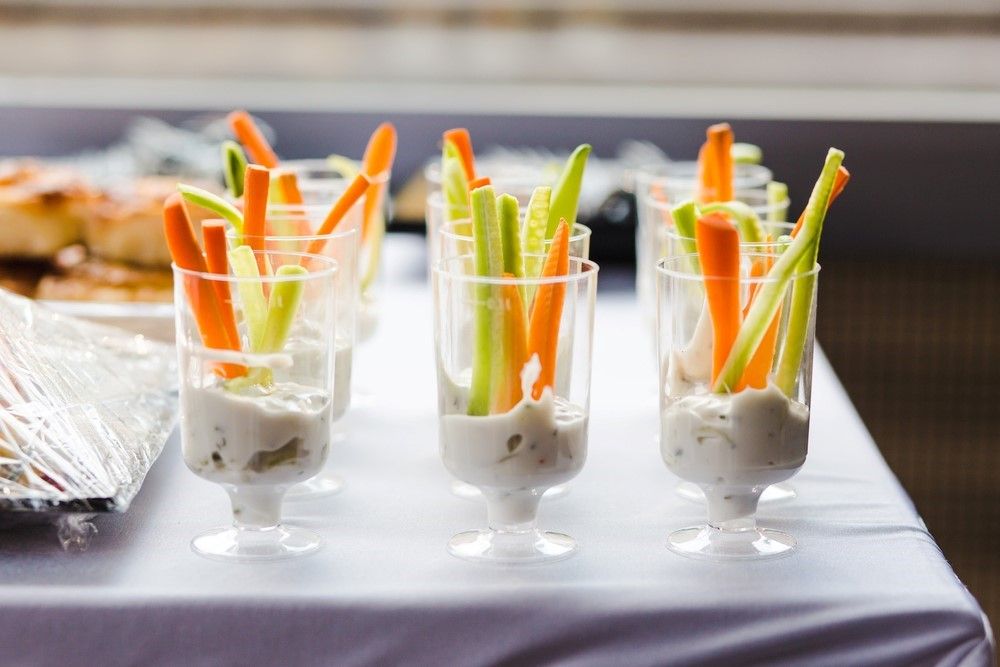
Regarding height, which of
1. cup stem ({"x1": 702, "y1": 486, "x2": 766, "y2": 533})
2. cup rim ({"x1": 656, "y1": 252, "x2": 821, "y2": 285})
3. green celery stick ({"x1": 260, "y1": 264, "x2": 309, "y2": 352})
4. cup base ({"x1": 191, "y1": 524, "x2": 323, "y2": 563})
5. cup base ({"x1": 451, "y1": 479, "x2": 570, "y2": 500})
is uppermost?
cup rim ({"x1": 656, "y1": 252, "x2": 821, "y2": 285})

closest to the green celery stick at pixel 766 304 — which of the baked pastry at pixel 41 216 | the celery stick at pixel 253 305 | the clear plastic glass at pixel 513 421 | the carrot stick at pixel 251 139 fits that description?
the clear plastic glass at pixel 513 421

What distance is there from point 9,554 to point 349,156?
2002 millimetres

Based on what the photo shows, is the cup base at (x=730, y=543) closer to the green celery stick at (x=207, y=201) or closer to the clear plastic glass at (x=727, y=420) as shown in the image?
the clear plastic glass at (x=727, y=420)

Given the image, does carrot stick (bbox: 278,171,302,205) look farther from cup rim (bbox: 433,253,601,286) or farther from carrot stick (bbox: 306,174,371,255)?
cup rim (bbox: 433,253,601,286)

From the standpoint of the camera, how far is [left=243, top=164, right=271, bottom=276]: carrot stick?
109cm

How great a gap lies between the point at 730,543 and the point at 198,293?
17.3 inches

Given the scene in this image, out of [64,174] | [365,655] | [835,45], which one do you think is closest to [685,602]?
[365,655]

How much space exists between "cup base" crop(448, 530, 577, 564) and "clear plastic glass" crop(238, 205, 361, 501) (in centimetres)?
17

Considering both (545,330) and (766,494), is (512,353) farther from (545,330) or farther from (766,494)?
(766,494)

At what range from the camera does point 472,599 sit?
0.93 metres

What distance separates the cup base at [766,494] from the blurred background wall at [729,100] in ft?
5.30

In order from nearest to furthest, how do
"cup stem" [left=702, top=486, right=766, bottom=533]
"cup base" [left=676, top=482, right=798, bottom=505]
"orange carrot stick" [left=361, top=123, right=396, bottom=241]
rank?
"cup stem" [left=702, top=486, right=766, bottom=533] → "cup base" [left=676, top=482, right=798, bottom=505] → "orange carrot stick" [left=361, top=123, right=396, bottom=241]

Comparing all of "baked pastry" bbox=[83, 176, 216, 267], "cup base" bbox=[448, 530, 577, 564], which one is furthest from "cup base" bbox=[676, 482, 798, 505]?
"baked pastry" bbox=[83, 176, 216, 267]

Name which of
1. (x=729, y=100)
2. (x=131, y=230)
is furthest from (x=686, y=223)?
(x=729, y=100)
